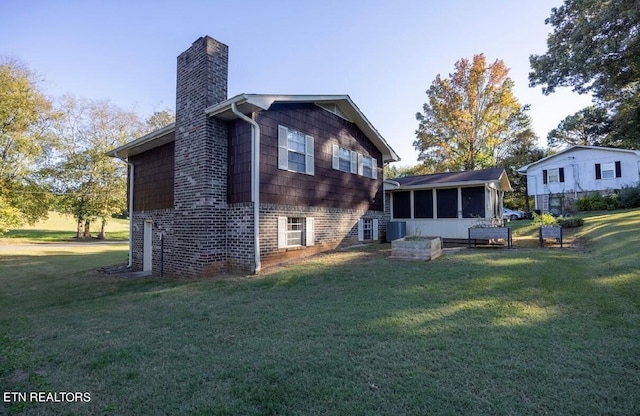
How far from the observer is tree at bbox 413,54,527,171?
2602cm

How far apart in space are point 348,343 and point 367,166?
11.1m

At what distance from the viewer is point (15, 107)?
20672mm

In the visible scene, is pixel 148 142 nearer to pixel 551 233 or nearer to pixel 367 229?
pixel 367 229

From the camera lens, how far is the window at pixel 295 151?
9711 mm

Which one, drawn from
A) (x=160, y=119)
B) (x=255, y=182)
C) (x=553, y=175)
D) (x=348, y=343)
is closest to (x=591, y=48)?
(x=255, y=182)

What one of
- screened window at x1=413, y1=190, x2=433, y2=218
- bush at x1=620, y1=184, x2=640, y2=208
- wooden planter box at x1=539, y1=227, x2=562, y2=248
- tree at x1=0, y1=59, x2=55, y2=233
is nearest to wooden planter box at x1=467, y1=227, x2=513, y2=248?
wooden planter box at x1=539, y1=227, x2=562, y2=248

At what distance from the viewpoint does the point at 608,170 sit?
24.0 m

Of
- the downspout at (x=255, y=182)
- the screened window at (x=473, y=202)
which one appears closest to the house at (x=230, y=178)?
the downspout at (x=255, y=182)

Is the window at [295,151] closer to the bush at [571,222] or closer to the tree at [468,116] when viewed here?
the bush at [571,222]

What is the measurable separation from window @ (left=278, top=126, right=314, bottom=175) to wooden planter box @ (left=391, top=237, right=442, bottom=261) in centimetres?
385

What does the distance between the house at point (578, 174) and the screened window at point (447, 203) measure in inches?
604

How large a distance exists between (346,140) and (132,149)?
822cm

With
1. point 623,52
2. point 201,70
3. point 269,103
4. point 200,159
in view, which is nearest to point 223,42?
point 201,70

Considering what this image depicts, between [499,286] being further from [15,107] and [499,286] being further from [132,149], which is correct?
[15,107]
